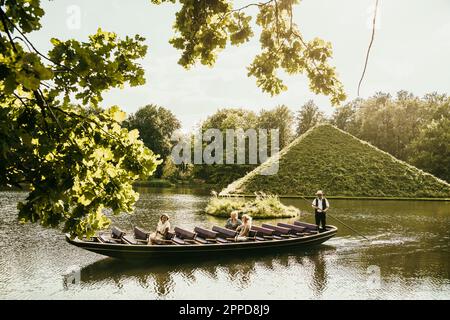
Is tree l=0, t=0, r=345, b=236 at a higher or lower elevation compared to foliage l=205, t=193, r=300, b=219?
higher

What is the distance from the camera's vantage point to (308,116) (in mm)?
88625

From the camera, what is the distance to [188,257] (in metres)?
12.3

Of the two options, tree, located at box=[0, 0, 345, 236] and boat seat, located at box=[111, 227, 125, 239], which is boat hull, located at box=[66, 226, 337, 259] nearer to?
boat seat, located at box=[111, 227, 125, 239]

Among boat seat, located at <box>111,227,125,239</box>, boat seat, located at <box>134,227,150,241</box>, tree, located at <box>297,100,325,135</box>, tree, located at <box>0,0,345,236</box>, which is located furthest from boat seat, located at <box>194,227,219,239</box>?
tree, located at <box>297,100,325,135</box>

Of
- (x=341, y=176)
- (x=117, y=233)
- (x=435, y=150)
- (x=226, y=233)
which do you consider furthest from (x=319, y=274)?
(x=435, y=150)

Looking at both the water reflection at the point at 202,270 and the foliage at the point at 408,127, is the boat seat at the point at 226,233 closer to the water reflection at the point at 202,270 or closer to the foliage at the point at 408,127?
the water reflection at the point at 202,270

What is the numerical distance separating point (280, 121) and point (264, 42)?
6615 cm

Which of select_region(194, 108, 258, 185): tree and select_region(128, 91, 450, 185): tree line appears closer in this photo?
select_region(194, 108, 258, 185): tree

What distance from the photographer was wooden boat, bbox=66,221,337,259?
38.4 feet

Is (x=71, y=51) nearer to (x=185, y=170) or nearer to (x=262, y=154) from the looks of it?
(x=262, y=154)

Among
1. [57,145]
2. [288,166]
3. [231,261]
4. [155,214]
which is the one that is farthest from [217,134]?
[57,145]

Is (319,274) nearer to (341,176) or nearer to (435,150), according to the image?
(341,176)

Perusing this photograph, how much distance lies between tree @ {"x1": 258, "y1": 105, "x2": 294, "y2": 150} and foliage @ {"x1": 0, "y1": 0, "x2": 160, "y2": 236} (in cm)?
6499
